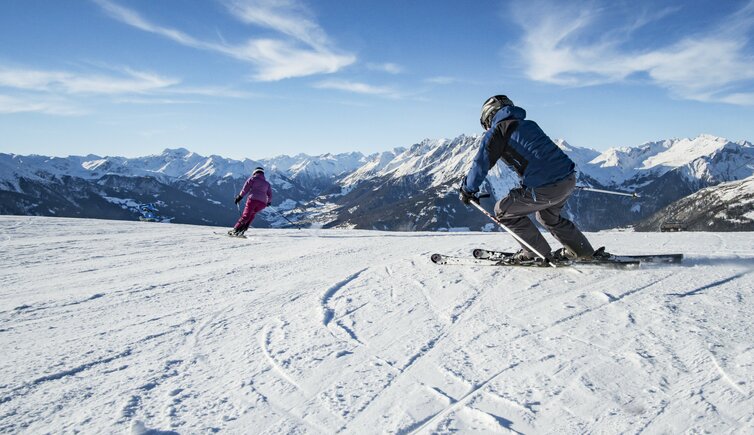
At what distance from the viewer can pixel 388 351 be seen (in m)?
3.50

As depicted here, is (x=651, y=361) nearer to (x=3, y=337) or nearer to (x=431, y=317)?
(x=431, y=317)

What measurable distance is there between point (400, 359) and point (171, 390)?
5.18 feet

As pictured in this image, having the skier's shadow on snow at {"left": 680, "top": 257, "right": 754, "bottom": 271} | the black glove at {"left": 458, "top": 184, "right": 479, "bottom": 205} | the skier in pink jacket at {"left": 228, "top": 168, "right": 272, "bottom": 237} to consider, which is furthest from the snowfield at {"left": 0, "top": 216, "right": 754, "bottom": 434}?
the skier in pink jacket at {"left": 228, "top": 168, "right": 272, "bottom": 237}

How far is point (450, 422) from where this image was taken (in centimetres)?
248

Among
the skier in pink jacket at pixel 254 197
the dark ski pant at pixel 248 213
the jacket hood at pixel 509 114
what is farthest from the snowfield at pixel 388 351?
the skier in pink jacket at pixel 254 197

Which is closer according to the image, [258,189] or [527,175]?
[527,175]

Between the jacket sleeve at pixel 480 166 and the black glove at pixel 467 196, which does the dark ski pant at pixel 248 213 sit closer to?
the black glove at pixel 467 196

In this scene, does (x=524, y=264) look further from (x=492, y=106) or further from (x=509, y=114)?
(x=492, y=106)

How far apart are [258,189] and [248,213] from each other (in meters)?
1.04

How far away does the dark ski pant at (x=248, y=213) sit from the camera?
1416 cm

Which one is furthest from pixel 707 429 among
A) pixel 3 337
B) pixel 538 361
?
pixel 3 337

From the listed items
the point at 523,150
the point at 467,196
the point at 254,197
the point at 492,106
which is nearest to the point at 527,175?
the point at 523,150

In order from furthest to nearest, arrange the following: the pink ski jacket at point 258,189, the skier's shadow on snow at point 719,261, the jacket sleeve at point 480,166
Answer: the pink ski jacket at point 258,189, the skier's shadow on snow at point 719,261, the jacket sleeve at point 480,166

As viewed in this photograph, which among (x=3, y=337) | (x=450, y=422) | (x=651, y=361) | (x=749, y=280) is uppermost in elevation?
(x=749, y=280)
